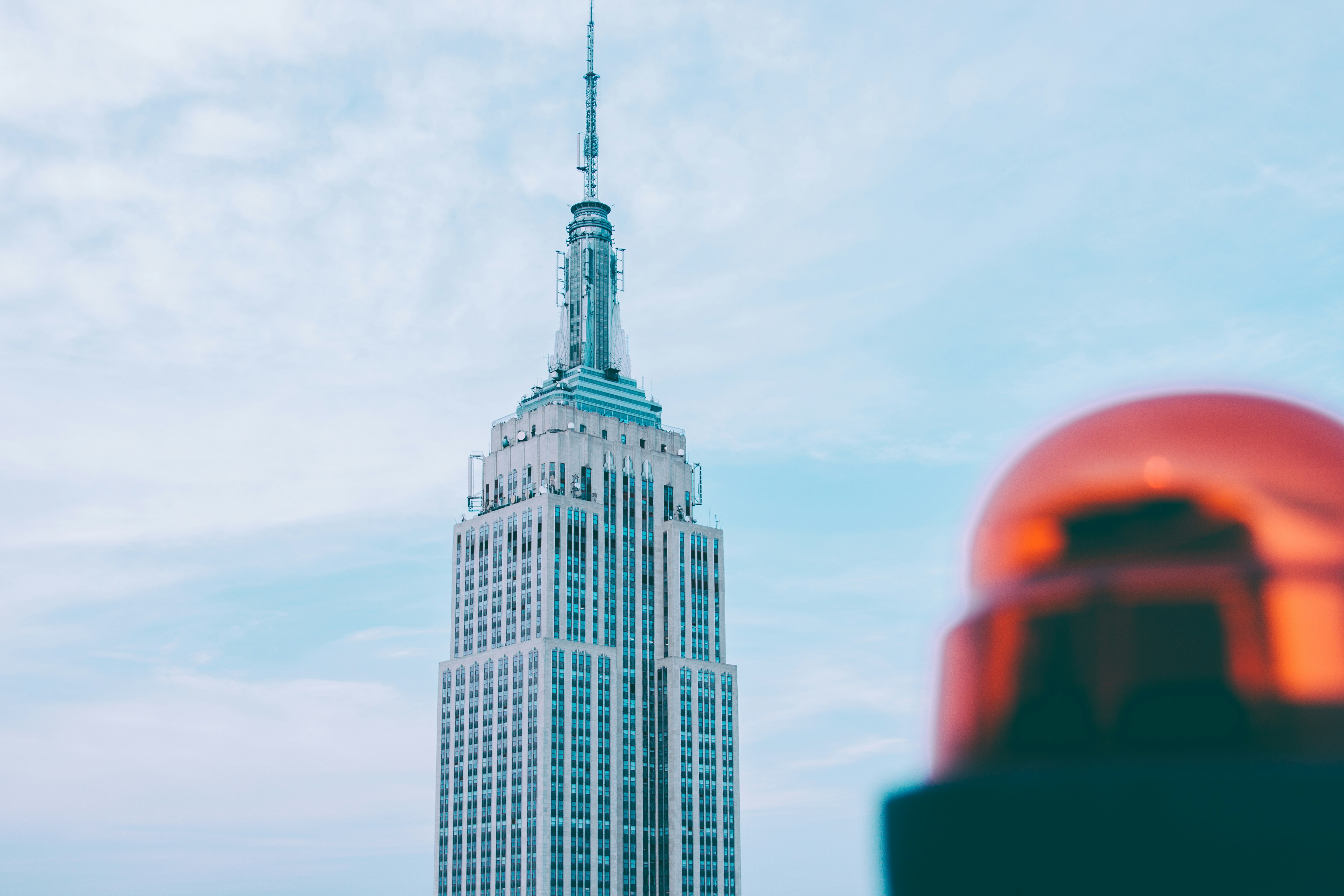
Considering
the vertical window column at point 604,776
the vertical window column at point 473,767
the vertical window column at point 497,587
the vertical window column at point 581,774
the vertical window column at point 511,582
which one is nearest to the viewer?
the vertical window column at point 581,774

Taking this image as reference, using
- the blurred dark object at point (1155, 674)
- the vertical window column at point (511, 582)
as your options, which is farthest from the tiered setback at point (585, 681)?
the blurred dark object at point (1155, 674)

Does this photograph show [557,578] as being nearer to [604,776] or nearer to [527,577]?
[527,577]

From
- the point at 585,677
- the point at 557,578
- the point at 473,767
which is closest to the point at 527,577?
the point at 557,578

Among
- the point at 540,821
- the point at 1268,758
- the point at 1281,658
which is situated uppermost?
the point at 540,821

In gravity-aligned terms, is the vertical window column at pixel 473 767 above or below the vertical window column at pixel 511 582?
below

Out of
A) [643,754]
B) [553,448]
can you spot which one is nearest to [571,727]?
[643,754]

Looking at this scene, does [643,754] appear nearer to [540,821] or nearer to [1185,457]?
[540,821]

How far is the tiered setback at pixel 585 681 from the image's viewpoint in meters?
174

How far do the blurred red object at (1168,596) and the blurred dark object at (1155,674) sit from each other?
0.04 ft

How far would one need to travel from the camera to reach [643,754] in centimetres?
18262

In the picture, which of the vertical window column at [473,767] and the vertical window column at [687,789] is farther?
the vertical window column at [687,789]

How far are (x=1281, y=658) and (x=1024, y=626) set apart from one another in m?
1.56

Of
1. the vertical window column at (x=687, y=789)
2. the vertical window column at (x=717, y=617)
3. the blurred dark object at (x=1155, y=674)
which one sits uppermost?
the vertical window column at (x=717, y=617)

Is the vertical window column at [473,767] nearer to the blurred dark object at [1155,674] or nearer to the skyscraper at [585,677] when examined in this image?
the skyscraper at [585,677]
